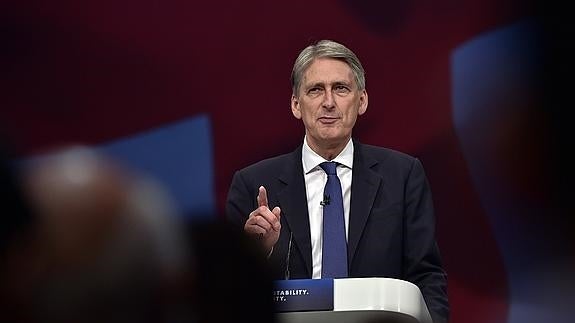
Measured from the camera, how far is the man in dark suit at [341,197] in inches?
127

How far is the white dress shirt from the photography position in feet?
10.8

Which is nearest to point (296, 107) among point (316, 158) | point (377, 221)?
point (316, 158)

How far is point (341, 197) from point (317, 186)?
0.61ft

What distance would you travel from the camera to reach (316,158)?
363 centimetres

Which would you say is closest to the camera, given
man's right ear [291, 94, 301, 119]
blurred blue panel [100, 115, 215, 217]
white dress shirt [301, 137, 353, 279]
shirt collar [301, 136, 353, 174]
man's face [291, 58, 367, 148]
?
white dress shirt [301, 137, 353, 279]

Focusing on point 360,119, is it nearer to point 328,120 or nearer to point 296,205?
point 328,120

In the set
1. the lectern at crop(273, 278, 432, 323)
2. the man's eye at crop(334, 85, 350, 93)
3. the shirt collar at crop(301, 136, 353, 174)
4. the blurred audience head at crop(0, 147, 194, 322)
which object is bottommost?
the blurred audience head at crop(0, 147, 194, 322)

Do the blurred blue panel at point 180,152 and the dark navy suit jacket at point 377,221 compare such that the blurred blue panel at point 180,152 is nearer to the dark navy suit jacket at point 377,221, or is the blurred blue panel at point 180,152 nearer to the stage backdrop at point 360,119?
the stage backdrop at point 360,119

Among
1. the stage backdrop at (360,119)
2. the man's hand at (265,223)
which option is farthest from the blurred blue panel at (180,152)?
the man's hand at (265,223)

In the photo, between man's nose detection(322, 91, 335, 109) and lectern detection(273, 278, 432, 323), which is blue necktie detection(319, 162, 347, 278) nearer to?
man's nose detection(322, 91, 335, 109)

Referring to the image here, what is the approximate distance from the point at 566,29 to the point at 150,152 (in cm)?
181

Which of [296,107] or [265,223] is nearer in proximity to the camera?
[265,223]

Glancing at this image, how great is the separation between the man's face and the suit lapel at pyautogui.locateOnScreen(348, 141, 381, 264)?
0.16 m

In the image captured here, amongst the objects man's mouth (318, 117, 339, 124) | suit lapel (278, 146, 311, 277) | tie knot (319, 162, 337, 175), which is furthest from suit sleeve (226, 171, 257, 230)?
man's mouth (318, 117, 339, 124)
